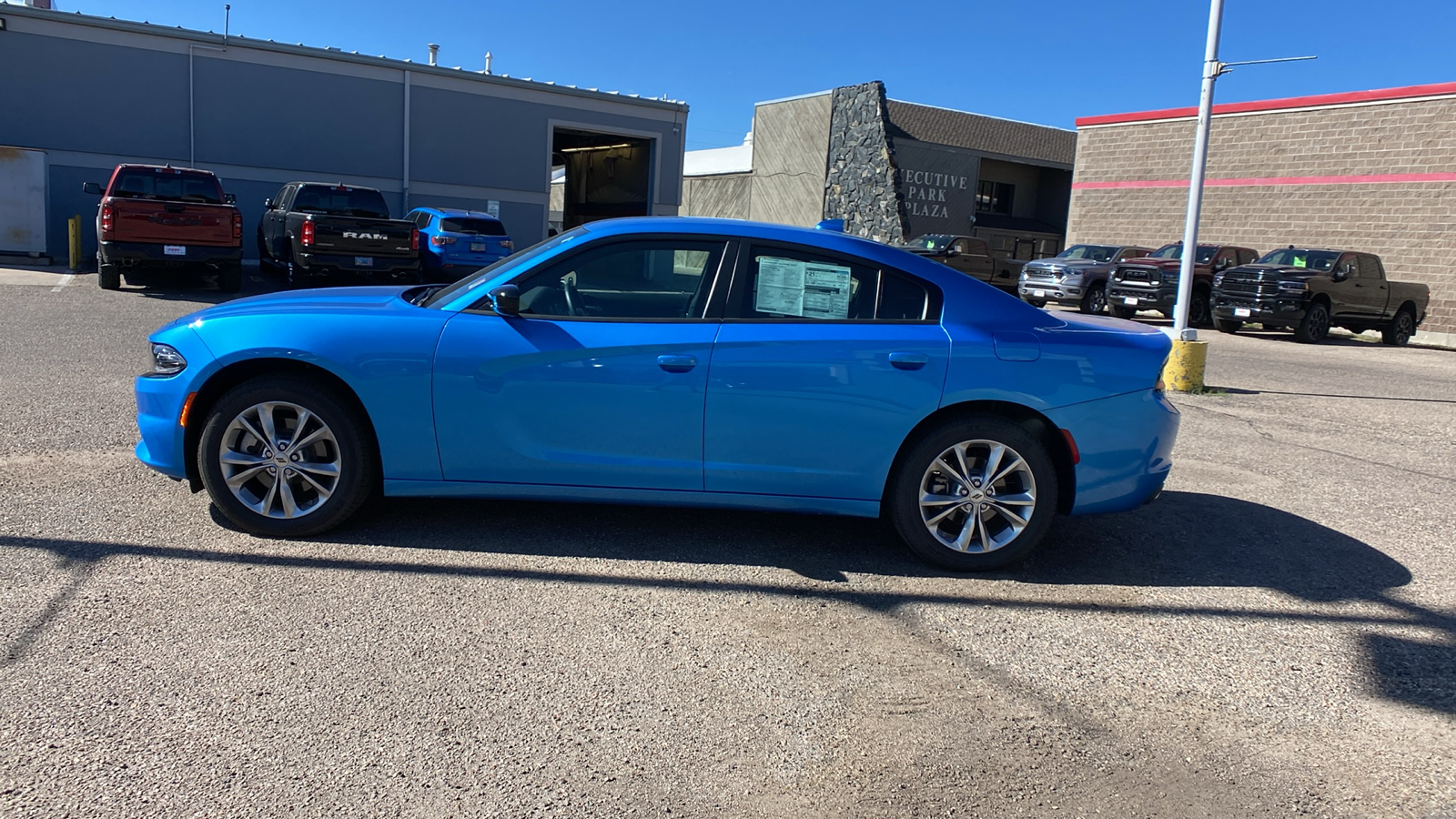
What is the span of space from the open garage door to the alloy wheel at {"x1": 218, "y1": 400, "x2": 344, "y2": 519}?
25725 mm

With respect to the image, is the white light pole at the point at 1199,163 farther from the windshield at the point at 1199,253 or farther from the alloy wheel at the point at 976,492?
the windshield at the point at 1199,253

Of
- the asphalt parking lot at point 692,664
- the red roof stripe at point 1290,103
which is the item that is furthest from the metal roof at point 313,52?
the asphalt parking lot at point 692,664

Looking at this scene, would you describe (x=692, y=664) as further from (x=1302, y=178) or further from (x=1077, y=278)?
(x=1302, y=178)

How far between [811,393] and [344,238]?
13859mm

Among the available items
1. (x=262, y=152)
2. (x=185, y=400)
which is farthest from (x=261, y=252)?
(x=185, y=400)

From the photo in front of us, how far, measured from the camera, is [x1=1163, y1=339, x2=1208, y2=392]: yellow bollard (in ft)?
36.2

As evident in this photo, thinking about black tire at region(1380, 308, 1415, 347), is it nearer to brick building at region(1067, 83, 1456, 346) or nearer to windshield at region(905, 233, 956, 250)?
brick building at region(1067, 83, 1456, 346)

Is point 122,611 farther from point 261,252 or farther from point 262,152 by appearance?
point 262,152

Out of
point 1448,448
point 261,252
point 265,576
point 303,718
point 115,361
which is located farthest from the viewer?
point 261,252

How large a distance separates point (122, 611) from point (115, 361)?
263 inches

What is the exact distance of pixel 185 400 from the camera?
4.62m

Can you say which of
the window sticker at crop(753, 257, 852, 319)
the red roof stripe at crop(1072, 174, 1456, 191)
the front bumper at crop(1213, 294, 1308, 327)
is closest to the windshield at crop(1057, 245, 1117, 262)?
the red roof stripe at crop(1072, 174, 1456, 191)

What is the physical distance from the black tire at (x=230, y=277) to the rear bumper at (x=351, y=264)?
2.98 ft

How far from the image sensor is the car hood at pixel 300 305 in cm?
471
